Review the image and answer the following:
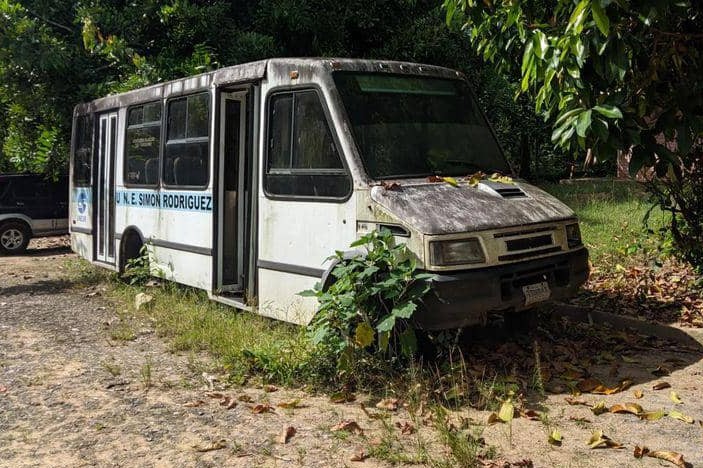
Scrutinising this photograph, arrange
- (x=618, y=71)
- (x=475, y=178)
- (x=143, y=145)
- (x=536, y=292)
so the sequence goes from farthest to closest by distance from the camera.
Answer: (x=143, y=145) → (x=475, y=178) → (x=536, y=292) → (x=618, y=71)

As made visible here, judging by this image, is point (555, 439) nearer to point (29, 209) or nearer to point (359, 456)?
point (359, 456)

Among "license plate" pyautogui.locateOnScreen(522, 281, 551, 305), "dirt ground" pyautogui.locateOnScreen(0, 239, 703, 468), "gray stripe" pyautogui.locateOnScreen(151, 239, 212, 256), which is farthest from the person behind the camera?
"gray stripe" pyautogui.locateOnScreen(151, 239, 212, 256)

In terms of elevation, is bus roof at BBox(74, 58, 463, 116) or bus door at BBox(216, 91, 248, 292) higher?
bus roof at BBox(74, 58, 463, 116)

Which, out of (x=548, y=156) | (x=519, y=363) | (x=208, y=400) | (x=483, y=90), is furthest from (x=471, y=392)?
(x=548, y=156)

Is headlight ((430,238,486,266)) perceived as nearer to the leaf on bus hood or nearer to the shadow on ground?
the shadow on ground

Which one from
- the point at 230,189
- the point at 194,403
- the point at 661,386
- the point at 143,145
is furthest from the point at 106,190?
the point at 661,386

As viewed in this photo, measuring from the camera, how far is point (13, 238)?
49.4ft

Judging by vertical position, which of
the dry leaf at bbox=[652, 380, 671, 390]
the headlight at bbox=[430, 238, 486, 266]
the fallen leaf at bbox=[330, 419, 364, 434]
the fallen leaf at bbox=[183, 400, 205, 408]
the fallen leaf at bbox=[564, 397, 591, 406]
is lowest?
the fallen leaf at bbox=[183, 400, 205, 408]

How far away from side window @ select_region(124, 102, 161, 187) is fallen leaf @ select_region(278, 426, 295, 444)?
16.4ft

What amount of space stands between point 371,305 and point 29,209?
480 inches

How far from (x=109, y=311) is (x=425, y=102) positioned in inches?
177

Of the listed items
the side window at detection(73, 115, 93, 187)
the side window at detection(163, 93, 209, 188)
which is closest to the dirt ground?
the side window at detection(163, 93, 209, 188)

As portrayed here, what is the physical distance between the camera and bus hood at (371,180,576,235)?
17.4ft

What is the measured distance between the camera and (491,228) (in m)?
5.41
